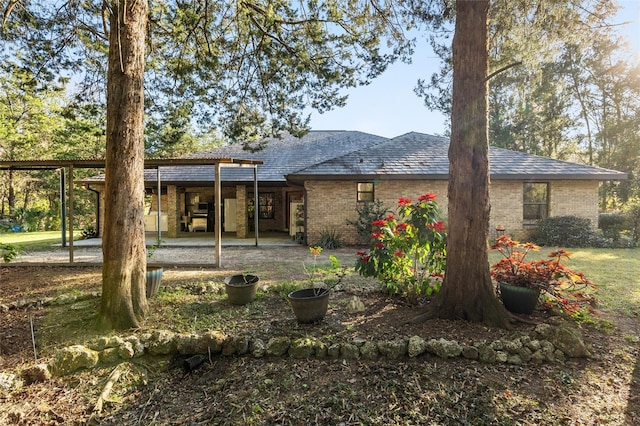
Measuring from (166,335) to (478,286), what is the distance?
3.65m

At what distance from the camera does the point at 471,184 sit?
396 centimetres

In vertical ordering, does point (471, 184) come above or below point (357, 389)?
above

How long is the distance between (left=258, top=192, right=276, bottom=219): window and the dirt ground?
13.6 meters

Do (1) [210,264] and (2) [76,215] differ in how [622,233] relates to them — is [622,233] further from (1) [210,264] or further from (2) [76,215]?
(2) [76,215]

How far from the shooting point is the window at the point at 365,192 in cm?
1269

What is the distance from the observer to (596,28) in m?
5.45

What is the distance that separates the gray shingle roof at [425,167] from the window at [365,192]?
0.70 metres

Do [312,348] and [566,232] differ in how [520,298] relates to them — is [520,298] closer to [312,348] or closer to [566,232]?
[312,348]

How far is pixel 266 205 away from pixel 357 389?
598 inches

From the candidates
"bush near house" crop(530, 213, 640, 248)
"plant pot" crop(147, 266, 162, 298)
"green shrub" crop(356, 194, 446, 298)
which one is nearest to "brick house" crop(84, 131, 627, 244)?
"bush near house" crop(530, 213, 640, 248)

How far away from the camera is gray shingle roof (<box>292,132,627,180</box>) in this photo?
1210 cm

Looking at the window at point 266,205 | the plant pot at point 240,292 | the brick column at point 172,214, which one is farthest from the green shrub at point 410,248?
the window at point 266,205

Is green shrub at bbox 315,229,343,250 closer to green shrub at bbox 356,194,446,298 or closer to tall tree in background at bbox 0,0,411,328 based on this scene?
tall tree in background at bbox 0,0,411,328

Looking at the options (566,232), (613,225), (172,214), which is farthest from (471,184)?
(172,214)
